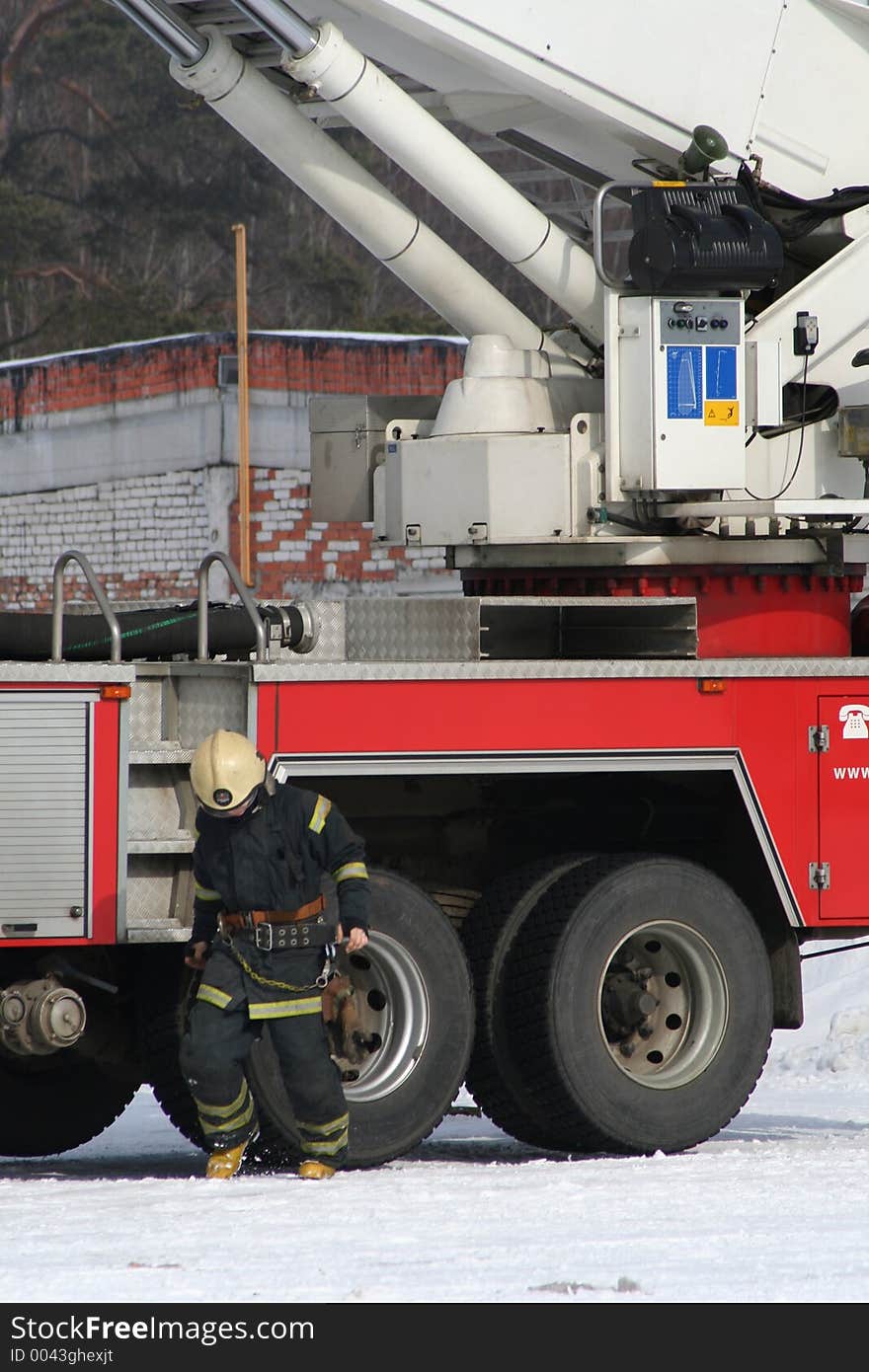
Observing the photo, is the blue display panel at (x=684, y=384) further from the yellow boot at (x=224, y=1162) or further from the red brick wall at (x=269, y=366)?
the red brick wall at (x=269, y=366)

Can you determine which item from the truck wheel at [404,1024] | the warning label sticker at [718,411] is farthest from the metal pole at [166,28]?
the truck wheel at [404,1024]

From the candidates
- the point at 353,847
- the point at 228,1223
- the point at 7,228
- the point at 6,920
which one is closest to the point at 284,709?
the point at 353,847

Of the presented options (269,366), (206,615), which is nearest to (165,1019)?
(206,615)

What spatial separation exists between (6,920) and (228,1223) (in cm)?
147

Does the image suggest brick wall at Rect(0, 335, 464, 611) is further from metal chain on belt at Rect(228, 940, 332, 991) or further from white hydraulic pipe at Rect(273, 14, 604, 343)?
metal chain on belt at Rect(228, 940, 332, 991)

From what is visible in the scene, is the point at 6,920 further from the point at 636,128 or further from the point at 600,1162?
the point at 636,128

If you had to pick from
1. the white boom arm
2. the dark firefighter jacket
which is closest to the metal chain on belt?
the dark firefighter jacket

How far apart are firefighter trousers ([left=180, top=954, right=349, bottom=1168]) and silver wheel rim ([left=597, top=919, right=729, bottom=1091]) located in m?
1.22

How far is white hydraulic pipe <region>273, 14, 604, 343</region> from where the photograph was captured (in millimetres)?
8492

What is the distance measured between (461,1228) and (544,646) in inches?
107

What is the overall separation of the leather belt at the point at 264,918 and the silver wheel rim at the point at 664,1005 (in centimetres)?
131

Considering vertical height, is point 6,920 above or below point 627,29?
below

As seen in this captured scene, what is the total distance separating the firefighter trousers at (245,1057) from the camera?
7.39 meters
